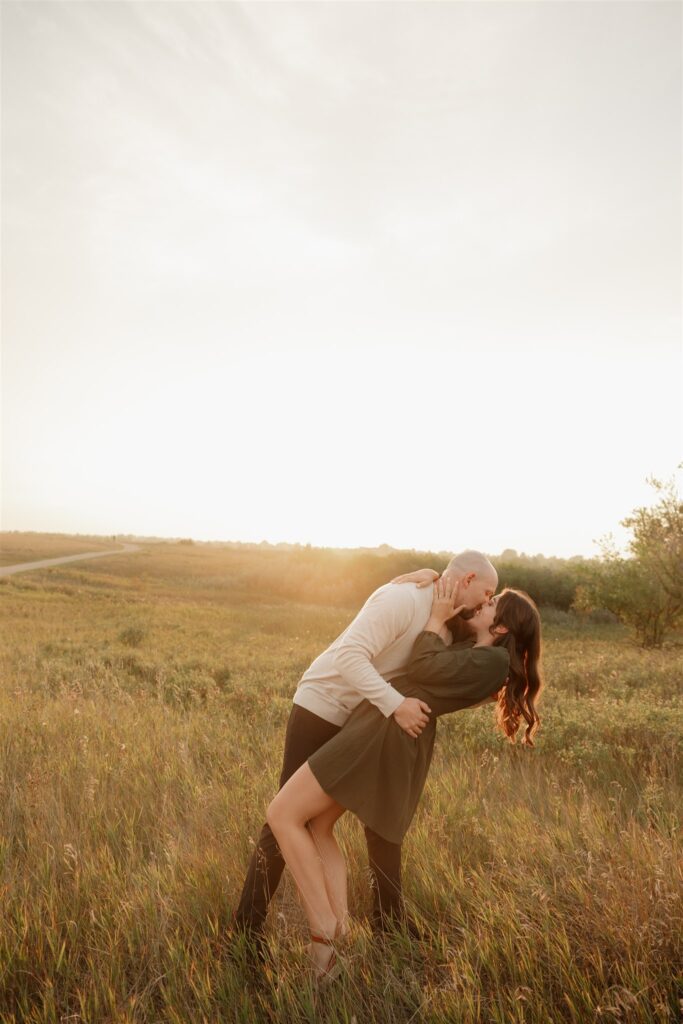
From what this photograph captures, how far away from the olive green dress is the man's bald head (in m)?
0.24

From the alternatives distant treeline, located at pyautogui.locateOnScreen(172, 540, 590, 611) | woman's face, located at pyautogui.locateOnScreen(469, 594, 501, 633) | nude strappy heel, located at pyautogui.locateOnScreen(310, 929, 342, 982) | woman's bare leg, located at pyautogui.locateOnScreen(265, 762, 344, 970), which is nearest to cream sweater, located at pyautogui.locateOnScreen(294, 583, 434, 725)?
woman's face, located at pyautogui.locateOnScreen(469, 594, 501, 633)

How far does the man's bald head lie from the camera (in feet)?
10.7

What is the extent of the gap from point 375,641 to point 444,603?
40 centimetres

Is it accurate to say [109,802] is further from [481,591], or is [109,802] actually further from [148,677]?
[148,677]

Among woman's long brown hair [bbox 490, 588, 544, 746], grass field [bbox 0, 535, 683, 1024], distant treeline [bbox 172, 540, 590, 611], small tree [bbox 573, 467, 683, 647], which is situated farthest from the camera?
distant treeline [bbox 172, 540, 590, 611]

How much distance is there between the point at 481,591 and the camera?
3.25m

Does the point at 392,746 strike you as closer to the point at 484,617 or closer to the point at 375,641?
the point at 375,641

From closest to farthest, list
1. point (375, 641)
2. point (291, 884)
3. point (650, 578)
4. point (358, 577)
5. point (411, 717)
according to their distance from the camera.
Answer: point (411, 717) → point (375, 641) → point (291, 884) → point (650, 578) → point (358, 577)

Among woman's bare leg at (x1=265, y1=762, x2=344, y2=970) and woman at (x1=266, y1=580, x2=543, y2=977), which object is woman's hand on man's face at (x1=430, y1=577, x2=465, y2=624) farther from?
woman's bare leg at (x1=265, y1=762, x2=344, y2=970)

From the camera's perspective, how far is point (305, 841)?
10.2ft

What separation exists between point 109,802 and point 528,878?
3262mm

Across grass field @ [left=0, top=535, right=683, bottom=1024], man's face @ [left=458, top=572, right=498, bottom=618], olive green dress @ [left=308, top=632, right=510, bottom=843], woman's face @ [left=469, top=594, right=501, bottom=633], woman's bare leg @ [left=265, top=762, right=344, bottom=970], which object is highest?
man's face @ [left=458, top=572, right=498, bottom=618]

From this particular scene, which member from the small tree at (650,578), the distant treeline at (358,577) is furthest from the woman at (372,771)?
the distant treeline at (358,577)

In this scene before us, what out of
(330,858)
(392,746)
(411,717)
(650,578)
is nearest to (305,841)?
(330,858)
